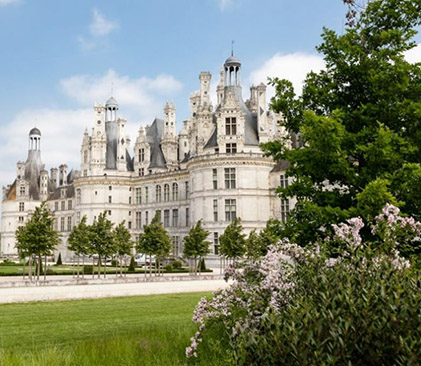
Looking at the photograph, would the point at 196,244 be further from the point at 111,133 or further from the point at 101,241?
the point at 111,133

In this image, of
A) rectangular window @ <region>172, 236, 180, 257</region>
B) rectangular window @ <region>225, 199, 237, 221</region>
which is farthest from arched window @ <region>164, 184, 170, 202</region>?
rectangular window @ <region>225, 199, 237, 221</region>

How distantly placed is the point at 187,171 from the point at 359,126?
1754 inches

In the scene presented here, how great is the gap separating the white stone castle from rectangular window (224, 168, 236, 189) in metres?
0.10

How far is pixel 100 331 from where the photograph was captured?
1299 cm

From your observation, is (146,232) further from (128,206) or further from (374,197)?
(374,197)

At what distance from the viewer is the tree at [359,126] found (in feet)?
34.0

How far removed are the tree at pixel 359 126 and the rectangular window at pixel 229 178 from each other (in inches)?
1412

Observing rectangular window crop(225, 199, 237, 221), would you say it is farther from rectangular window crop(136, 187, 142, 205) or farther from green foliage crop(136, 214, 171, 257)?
rectangular window crop(136, 187, 142, 205)

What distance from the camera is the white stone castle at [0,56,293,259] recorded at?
161ft

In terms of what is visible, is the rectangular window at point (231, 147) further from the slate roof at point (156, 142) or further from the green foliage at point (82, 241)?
the green foliage at point (82, 241)

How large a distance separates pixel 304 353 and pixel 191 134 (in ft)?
170

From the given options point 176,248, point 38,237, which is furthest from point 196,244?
point 176,248

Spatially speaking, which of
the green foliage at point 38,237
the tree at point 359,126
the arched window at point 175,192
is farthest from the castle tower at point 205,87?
the tree at point 359,126

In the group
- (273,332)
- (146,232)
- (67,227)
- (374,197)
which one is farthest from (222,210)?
(273,332)
